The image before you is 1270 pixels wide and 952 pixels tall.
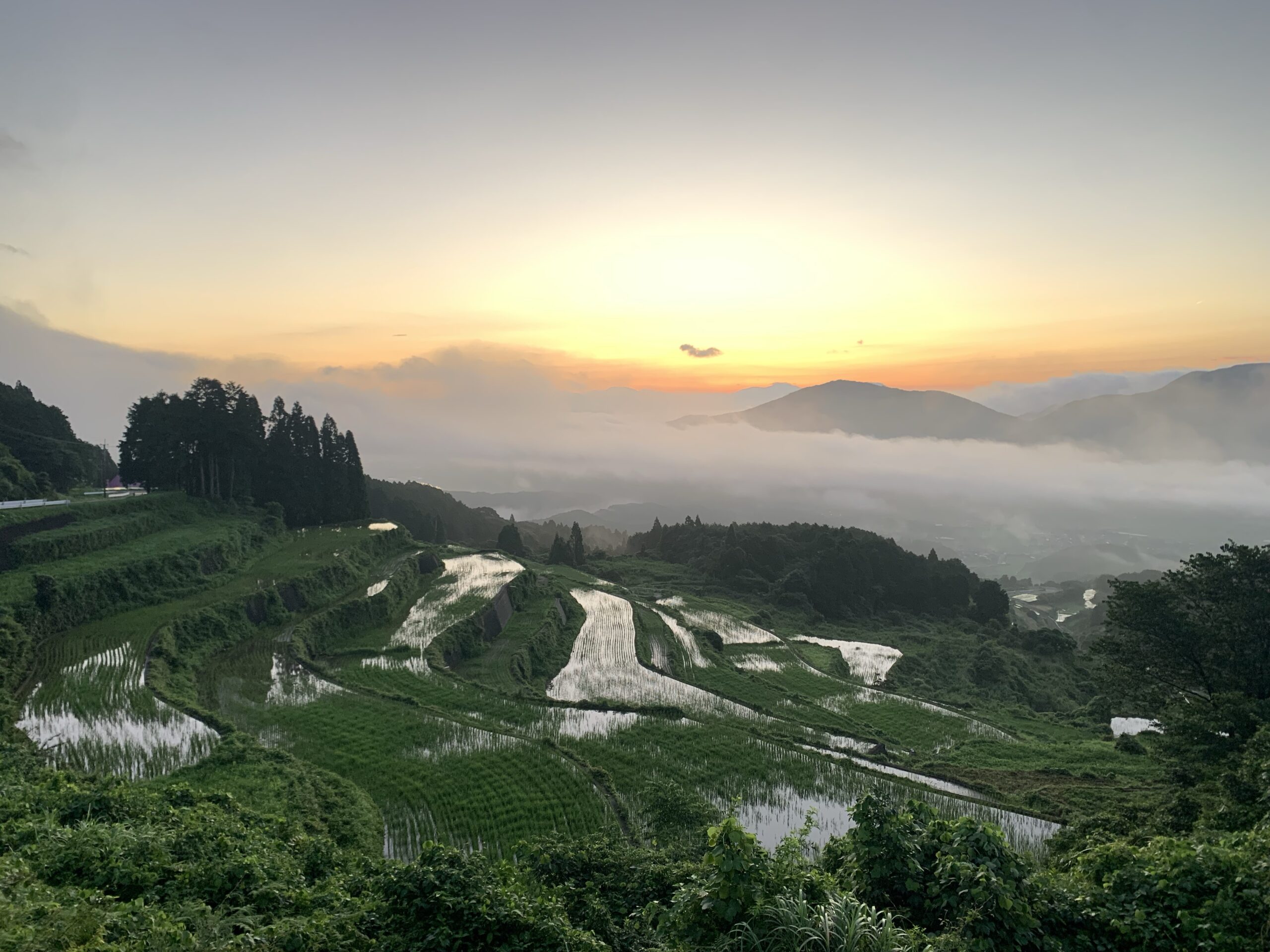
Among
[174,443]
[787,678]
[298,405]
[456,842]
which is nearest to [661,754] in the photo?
[456,842]

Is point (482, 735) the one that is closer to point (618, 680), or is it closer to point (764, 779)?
point (764, 779)

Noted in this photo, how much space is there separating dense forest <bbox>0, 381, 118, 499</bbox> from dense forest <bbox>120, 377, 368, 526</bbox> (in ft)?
14.5

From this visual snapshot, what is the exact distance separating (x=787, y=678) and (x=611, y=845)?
28933 mm

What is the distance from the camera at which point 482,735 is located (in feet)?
74.8

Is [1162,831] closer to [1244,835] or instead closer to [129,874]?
[1244,835]

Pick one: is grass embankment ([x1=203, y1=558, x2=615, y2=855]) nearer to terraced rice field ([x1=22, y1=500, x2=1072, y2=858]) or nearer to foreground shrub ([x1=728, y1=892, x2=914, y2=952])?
terraced rice field ([x1=22, y1=500, x2=1072, y2=858])

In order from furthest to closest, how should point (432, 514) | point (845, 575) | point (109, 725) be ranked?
1. point (432, 514)
2. point (845, 575)
3. point (109, 725)

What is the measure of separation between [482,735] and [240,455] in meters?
46.4

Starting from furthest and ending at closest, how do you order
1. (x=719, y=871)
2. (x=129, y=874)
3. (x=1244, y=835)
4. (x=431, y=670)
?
(x=431, y=670), (x=1244, y=835), (x=129, y=874), (x=719, y=871)

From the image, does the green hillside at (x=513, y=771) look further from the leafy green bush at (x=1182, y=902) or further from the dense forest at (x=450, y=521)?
the dense forest at (x=450, y=521)

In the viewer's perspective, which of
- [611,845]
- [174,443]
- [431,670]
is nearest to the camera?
[611,845]

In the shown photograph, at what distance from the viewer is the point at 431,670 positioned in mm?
30859

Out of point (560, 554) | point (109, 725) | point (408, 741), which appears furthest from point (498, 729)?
point (560, 554)

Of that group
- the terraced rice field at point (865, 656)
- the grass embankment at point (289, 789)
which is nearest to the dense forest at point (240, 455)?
the grass embankment at point (289, 789)
